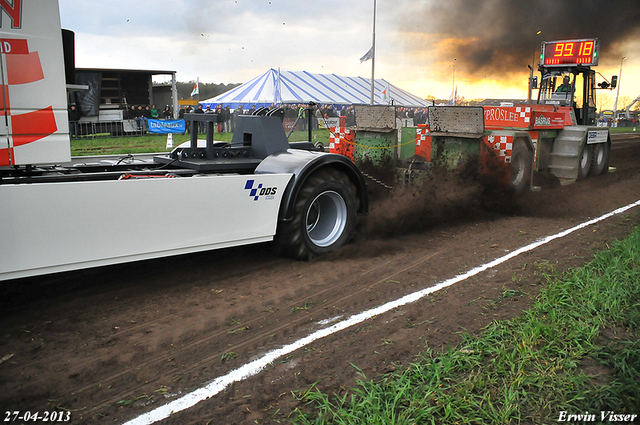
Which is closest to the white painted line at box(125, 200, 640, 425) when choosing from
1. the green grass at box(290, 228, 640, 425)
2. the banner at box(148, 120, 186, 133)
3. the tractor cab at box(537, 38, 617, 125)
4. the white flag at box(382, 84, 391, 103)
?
the green grass at box(290, 228, 640, 425)

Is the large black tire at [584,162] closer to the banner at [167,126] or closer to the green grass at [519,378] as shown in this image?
the green grass at [519,378]

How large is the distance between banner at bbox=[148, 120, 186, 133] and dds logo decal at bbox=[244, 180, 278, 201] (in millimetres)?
18702

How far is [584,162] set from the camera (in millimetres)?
11797

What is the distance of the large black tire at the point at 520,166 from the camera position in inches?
361

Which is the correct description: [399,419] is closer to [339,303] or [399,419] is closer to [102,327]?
[339,303]

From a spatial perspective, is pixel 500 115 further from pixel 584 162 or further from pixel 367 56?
pixel 367 56

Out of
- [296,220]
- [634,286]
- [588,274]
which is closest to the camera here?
[634,286]

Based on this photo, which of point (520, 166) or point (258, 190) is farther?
point (520, 166)

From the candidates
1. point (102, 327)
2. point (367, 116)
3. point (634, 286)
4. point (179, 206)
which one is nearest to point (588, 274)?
point (634, 286)

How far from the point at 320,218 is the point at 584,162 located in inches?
348

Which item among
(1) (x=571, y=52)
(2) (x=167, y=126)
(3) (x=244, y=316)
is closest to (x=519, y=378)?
(3) (x=244, y=316)

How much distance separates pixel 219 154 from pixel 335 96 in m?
26.7

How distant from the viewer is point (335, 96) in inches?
1221

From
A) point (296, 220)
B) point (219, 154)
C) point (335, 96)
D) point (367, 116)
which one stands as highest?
point (335, 96)
